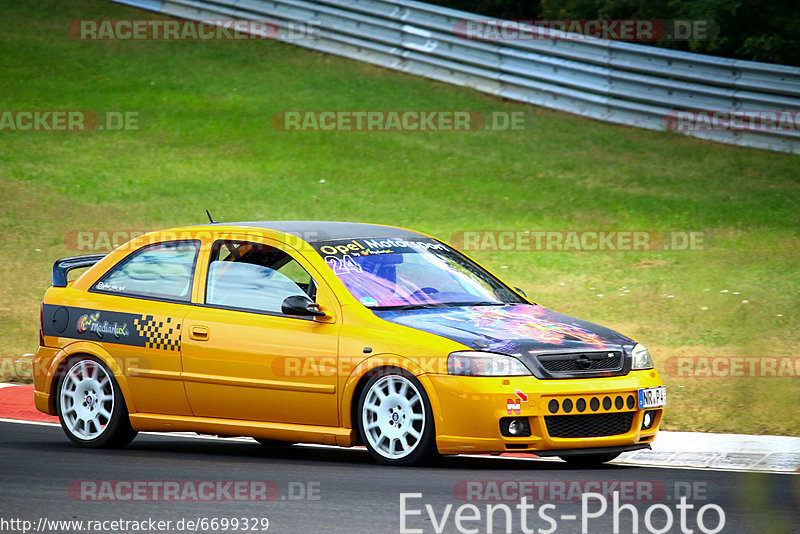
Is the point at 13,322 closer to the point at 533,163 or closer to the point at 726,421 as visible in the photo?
the point at 726,421

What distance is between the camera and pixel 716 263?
49.0 feet

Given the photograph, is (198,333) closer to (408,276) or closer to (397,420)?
(408,276)

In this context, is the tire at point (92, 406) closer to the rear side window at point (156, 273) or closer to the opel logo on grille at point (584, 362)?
the rear side window at point (156, 273)

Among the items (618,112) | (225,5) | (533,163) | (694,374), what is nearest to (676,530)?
(694,374)

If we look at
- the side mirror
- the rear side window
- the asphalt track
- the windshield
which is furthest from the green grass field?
the rear side window

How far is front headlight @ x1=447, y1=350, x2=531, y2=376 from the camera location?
273 inches

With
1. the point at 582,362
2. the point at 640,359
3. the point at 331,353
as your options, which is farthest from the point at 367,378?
the point at 640,359

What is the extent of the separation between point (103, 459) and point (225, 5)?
725 inches

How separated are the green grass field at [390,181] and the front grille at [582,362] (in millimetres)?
2420

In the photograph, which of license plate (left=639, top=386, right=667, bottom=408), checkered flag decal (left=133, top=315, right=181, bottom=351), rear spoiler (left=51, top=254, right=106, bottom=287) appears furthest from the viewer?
rear spoiler (left=51, top=254, right=106, bottom=287)

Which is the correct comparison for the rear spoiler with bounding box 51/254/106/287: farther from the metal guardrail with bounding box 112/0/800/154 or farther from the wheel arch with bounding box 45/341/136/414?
the metal guardrail with bounding box 112/0/800/154

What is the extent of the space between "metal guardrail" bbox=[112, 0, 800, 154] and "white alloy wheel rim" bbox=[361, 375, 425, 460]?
1266 centimetres

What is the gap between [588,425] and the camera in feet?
23.2

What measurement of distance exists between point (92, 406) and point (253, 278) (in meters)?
1.49
